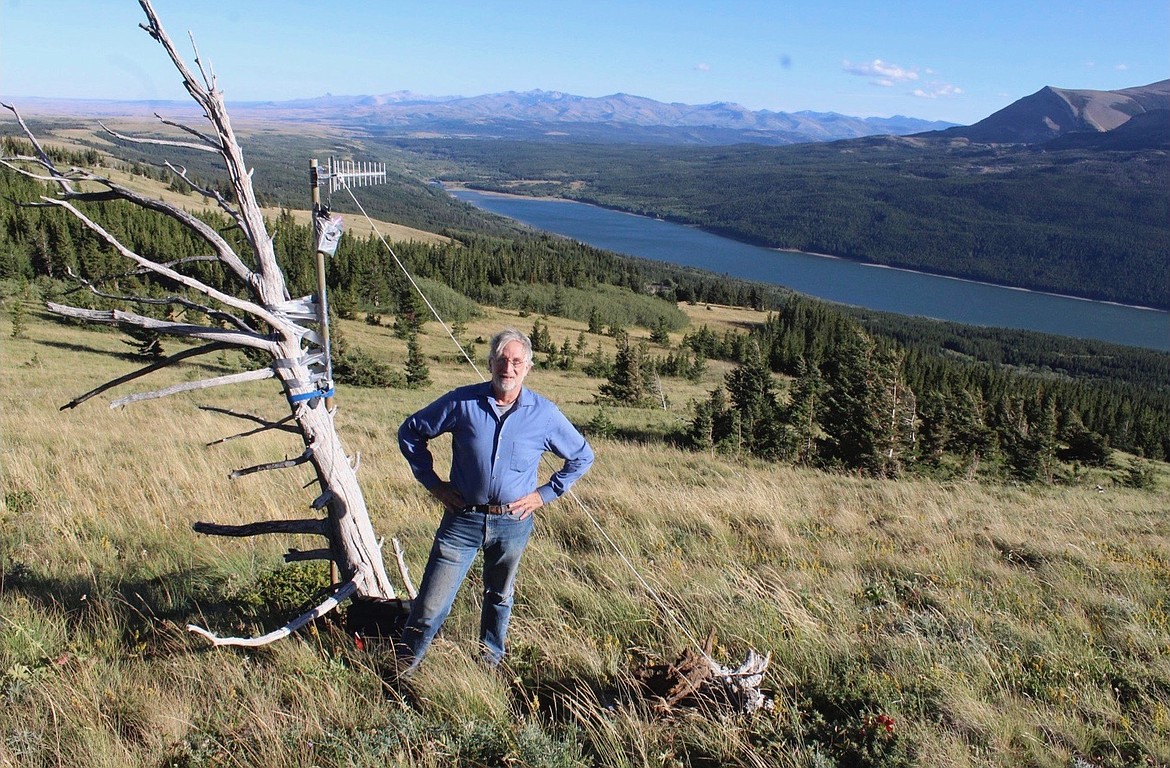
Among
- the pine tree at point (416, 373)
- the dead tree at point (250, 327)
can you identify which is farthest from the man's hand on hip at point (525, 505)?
the pine tree at point (416, 373)

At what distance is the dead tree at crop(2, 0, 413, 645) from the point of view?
2891 millimetres

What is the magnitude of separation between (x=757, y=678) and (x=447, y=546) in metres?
1.52

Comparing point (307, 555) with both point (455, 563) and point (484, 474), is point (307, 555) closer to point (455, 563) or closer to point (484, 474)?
point (455, 563)

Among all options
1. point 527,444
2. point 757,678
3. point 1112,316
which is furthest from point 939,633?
point 1112,316

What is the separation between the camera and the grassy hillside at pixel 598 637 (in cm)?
294

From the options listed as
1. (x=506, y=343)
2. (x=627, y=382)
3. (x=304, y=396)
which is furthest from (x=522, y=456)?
(x=627, y=382)

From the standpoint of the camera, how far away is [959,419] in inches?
1032

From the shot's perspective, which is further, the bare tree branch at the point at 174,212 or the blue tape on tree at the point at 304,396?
the blue tape on tree at the point at 304,396

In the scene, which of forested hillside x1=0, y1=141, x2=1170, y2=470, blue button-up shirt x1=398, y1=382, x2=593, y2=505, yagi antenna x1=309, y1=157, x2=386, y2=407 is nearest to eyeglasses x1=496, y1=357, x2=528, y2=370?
blue button-up shirt x1=398, y1=382, x2=593, y2=505

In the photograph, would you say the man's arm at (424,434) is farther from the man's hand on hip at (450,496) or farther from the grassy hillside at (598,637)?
the grassy hillside at (598,637)

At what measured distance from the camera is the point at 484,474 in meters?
3.36

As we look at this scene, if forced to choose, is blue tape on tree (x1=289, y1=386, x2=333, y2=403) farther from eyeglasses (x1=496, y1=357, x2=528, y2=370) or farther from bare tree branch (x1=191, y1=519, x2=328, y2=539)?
eyeglasses (x1=496, y1=357, x2=528, y2=370)

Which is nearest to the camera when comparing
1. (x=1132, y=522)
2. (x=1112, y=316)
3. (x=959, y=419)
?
(x=1132, y=522)

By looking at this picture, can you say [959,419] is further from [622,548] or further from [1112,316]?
[1112,316]
